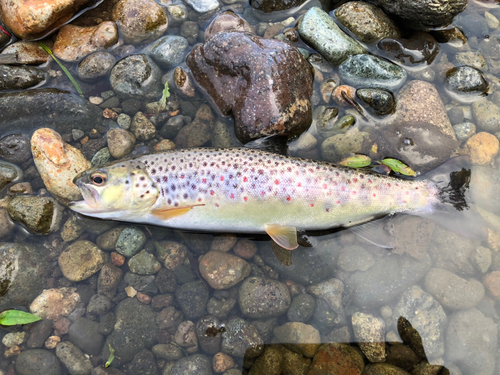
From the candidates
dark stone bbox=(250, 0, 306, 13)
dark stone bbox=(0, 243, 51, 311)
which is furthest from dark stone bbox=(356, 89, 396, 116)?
dark stone bbox=(0, 243, 51, 311)

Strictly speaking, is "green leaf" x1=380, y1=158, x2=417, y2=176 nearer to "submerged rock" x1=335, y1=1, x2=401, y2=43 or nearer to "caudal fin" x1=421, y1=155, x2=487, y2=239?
"caudal fin" x1=421, y1=155, x2=487, y2=239

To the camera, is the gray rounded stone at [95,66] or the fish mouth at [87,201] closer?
the fish mouth at [87,201]

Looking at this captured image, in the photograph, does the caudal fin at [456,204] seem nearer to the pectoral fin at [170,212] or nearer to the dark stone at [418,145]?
the dark stone at [418,145]

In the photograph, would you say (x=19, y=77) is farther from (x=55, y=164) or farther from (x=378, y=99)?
(x=378, y=99)

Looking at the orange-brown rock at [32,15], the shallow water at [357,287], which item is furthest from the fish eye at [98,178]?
the orange-brown rock at [32,15]

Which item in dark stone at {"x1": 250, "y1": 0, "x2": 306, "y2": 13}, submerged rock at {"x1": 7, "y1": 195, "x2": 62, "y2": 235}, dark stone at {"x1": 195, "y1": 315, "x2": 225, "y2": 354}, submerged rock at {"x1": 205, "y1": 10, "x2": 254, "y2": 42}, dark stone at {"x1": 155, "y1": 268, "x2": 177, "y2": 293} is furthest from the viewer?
dark stone at {"x1": 250, "y1": 0, "x2": 306, "y2": 13}

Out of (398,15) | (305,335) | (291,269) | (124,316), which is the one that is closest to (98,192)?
(124,316)

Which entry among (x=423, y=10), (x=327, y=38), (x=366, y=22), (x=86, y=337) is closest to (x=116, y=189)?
(x=86, y=337)
